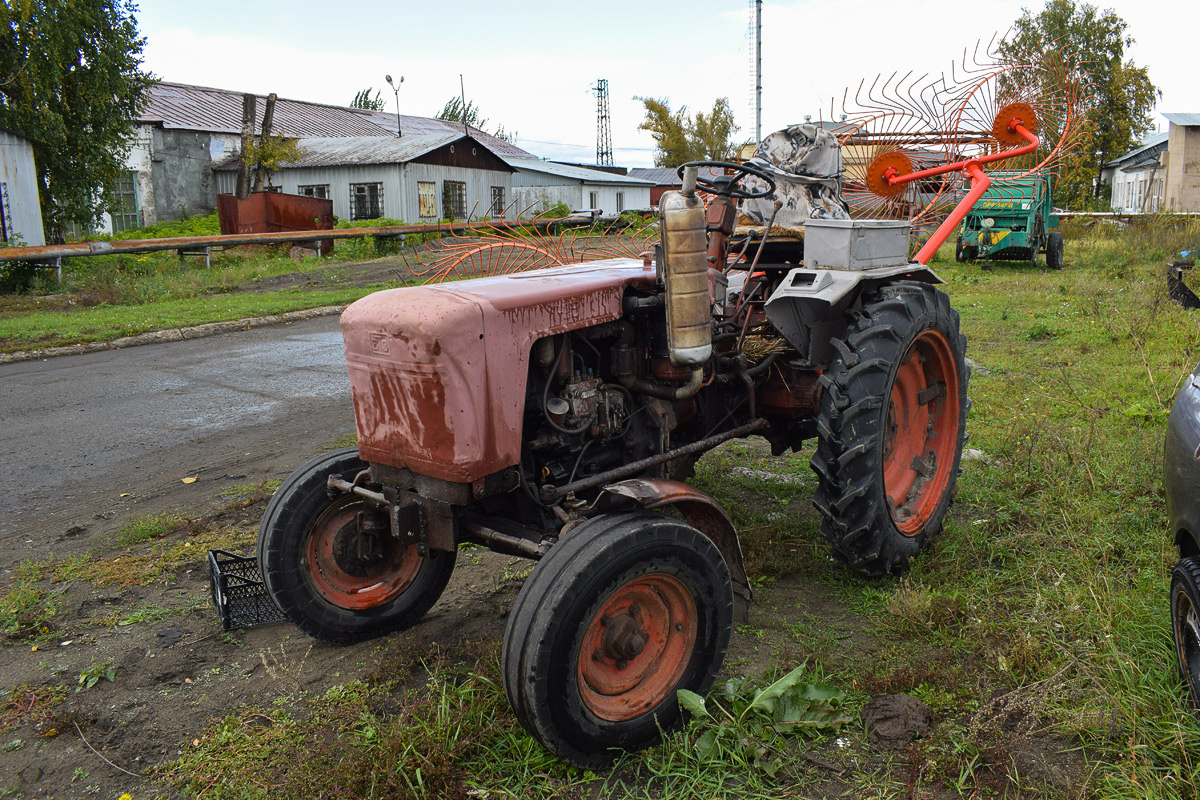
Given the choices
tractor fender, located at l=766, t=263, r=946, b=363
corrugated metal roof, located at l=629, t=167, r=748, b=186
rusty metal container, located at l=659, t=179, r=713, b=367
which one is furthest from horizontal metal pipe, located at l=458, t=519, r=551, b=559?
corrugated metal roof, located at l=629, t=167, r=748, b=186

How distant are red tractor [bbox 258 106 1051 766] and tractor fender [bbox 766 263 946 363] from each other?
11 millimetres

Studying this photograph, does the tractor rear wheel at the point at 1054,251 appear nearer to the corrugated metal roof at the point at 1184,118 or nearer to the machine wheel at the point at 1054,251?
the machine wheel at the point at 1054,251

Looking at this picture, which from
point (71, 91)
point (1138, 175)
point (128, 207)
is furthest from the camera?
point (1138, 175)

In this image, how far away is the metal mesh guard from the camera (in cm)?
345

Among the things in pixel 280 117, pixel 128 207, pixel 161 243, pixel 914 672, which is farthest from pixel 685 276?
pixel 280 117

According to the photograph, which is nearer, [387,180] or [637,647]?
[637,647]

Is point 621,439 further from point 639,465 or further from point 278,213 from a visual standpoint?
point 278,213

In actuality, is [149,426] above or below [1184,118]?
below

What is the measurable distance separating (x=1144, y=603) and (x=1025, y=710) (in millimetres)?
895

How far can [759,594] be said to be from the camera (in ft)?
12.1

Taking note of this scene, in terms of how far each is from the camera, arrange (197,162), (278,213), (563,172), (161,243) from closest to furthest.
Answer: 1. (161,243)
2. (278,213)
3. (197,162)
4. (563,172)

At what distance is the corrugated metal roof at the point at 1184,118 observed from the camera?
34.6 metres

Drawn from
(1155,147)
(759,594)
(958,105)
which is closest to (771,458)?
(759,594)

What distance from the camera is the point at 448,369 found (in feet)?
8.58
